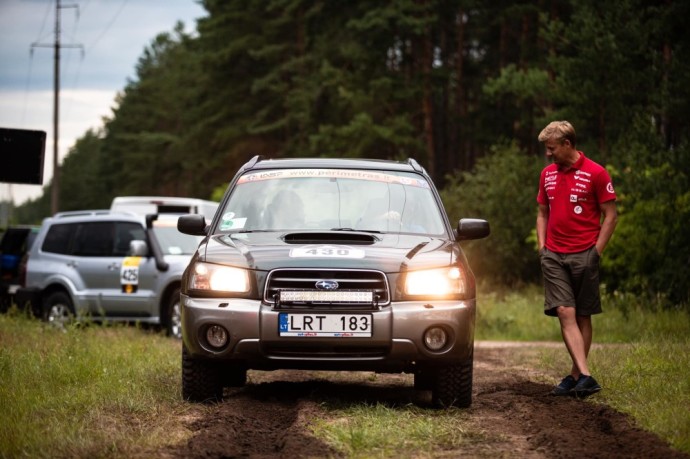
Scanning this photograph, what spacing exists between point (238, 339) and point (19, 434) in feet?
5.27

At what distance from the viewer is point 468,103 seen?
174 ft

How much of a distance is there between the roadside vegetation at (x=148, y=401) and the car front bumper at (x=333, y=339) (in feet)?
1.28

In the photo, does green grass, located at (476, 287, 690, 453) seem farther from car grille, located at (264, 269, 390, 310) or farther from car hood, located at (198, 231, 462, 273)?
car grille, located at (264, 269, 390, 310)

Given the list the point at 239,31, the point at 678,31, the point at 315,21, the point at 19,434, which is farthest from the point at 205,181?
the point at 19,434

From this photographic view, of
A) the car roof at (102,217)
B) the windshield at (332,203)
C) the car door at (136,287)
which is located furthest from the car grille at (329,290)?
the car roof at (102,217)

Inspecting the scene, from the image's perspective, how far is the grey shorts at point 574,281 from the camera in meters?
8.07

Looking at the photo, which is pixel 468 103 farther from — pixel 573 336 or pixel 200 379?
pixel 200 379

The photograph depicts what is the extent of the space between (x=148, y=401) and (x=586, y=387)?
10.8 ft

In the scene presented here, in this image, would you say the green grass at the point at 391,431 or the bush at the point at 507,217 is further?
the bush at the point at 507,217

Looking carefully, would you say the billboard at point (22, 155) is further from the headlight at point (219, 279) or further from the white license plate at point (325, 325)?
the white license plate at point (325, 325)

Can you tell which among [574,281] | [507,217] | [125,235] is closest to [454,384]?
[574,281]

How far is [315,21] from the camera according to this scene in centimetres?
4878

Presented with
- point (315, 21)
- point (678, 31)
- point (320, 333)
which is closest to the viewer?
point (320, 333)

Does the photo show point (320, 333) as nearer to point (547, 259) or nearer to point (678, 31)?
point (547, 259)
